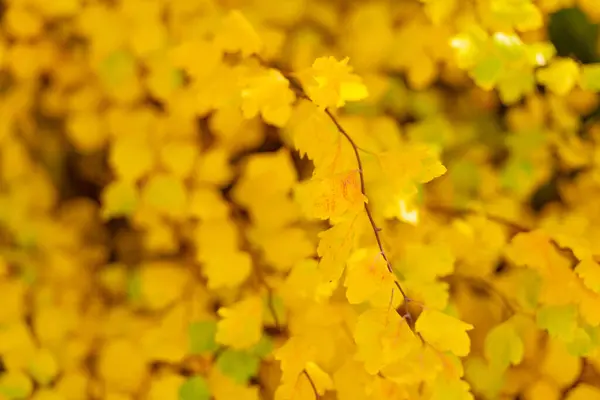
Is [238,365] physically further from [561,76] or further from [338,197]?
[561,76]

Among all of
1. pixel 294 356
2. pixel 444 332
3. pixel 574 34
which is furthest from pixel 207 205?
pixel 574 34

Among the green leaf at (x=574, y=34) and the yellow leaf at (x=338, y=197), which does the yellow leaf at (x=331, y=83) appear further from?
the green leaf at (x=574, y=34)

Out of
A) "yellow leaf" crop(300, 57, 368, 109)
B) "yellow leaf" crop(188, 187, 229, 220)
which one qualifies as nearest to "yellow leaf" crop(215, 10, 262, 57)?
"yellow leaf" crop(300, 57, 368, 109)

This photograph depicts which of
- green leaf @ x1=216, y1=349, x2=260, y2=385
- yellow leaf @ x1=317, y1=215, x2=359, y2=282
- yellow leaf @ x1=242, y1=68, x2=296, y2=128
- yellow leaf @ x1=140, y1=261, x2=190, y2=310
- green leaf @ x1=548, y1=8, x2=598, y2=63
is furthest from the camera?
green leaf @ x1=548, y1=8, x2=598, y2=63

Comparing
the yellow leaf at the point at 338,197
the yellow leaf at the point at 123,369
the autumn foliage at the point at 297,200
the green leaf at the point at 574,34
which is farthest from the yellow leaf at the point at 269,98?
the green leaf at the point at 574,34

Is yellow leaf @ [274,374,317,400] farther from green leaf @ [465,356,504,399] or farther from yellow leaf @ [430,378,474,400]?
green leaf @ [465,356,504,399]

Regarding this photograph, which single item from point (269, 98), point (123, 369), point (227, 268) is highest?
point (269, 98)

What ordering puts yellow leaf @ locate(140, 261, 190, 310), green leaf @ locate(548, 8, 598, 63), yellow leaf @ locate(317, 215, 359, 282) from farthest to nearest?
green leaf @ locate(548, 8, 598, 63) → yellow leaf @ locate(140, 261, 190, 310) → yellow leaf @ locate(317, 215, 359, 282)
